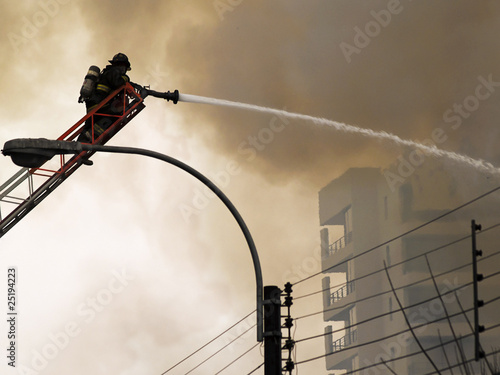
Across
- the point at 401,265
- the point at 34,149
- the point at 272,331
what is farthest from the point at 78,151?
the point at 401,265

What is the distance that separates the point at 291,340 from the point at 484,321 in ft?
193

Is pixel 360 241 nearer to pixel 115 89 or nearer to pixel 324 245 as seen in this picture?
pixel 324 245

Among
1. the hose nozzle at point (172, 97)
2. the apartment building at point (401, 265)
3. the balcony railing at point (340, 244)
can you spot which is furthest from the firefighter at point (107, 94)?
the balcony railing at point (340, 244)

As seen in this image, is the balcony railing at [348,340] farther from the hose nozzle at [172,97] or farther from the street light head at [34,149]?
the street light head at [34,149]

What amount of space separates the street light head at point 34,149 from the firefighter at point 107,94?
23.0 feet

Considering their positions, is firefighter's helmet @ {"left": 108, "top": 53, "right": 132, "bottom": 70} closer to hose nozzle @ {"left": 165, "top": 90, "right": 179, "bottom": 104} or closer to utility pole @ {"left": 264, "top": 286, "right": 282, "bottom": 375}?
hose nozzle @ {"left": 165, "top": 90, "right": 179, "bottom": 104}

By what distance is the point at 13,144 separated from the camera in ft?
41.4

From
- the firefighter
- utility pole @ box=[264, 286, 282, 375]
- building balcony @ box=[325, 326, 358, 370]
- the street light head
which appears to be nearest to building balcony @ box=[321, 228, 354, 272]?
building balcony @ box=[325, 326, 358, 370]

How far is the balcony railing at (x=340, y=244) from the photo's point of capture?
8969 centimetres

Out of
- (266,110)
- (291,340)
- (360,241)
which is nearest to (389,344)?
(360,241)

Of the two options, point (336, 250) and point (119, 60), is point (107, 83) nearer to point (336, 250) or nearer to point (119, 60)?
point (119, 60)

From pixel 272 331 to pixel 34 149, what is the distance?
396cm

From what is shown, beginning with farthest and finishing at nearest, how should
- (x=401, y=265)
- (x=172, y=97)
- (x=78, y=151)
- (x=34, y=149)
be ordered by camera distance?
(x=401, y=265) < (x=172, y=97) < (x=78, y=151) < (x=34, y=149)

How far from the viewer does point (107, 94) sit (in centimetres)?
1978
